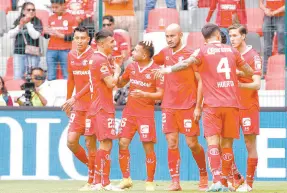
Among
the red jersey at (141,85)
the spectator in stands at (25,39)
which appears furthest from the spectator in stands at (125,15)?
the red jersey at (141,85)

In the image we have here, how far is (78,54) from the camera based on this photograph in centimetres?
1442

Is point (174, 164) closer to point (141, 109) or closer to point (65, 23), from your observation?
point (141, 109)

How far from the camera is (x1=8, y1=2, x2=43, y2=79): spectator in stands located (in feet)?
55.5

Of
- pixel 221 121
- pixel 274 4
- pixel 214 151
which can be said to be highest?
pixel 274 4

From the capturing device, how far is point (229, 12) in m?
16.7

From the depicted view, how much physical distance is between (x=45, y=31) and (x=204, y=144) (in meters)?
3.22

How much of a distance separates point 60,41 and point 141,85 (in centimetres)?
346

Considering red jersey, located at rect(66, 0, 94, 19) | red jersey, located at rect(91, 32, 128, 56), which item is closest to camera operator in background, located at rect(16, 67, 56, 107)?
red jersey, located at rect(91, 32, 128, 56)

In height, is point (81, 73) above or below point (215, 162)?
above

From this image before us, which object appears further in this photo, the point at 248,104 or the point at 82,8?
the point at 82,8

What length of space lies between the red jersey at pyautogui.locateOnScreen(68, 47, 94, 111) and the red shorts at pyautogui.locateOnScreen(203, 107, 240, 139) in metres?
2.37

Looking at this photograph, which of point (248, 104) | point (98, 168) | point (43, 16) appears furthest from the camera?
point (43, 16)

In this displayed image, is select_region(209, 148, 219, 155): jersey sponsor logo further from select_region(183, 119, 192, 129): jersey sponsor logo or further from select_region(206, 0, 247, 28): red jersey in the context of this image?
select_region(206, 0, 247, 28): red jersey

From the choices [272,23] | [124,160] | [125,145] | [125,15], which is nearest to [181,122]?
[125,145]
